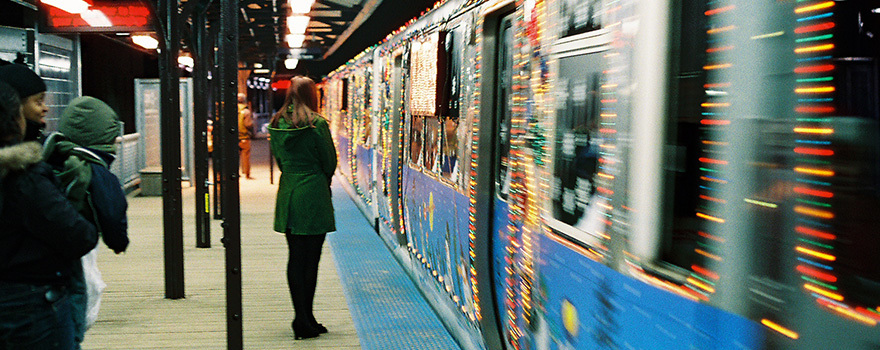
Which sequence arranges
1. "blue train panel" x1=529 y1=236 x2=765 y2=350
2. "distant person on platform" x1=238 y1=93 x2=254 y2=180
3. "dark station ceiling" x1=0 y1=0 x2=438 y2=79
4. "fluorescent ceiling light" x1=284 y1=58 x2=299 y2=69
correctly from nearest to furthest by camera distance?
1. "blue train panel" x1=529 y1=236 x2=765 y2=350
2. "dark station ceiling" x1=0 y1=0 x2=438 y2=79
3. "distant person on platform" x1=238 y1=93 x2=254 y2=180
4. "fluorescent ceiling light" x1=284 y1=58 x2=299 y2=69

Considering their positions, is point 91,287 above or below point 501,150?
below

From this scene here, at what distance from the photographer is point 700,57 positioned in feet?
6.19

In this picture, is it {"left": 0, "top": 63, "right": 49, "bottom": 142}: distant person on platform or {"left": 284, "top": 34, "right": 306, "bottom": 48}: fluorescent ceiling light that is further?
{"left": 284, "top": 34, "right": 306, "bottom": 48}: fluorescent ceiling light

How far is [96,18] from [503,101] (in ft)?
30.6

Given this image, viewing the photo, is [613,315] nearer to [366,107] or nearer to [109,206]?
[109,206]

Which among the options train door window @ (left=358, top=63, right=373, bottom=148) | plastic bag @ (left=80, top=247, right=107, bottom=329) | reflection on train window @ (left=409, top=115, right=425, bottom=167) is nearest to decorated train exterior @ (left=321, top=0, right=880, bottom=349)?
plastic bag @ (left=80, top=247, right=107, bottom=329)

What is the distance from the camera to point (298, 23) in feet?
Answer: 41.0

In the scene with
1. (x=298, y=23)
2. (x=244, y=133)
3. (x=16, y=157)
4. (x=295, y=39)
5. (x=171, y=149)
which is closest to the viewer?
(x=16, y=157)

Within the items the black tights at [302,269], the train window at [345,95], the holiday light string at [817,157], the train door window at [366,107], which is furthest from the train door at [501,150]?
the train window at [345,95]

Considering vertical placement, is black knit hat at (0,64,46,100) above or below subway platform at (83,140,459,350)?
above

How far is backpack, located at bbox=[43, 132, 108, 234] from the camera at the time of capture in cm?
304

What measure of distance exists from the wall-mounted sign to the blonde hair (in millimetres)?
7430

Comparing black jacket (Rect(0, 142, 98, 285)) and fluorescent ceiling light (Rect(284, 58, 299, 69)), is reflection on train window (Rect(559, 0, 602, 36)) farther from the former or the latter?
fluorescent ceiling light (Rect(284, 58, 299, 69))

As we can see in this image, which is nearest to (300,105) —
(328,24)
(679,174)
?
(679,174)
